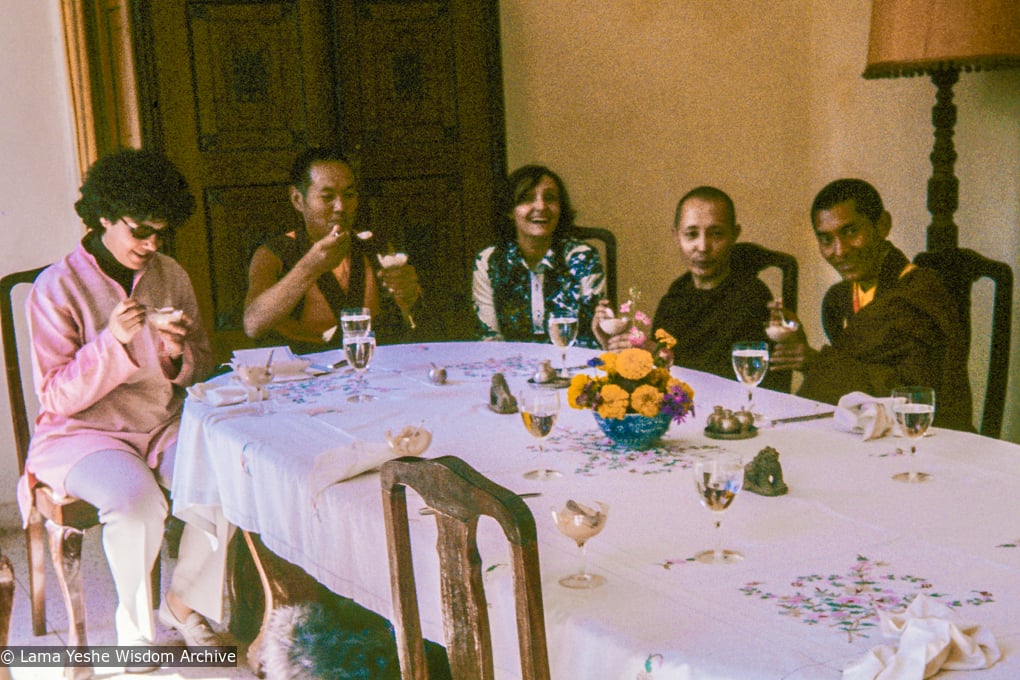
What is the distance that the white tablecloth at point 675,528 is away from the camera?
110 cm

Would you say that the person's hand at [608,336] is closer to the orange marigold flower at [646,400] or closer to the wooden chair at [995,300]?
the orange marigold flower at [646,400]

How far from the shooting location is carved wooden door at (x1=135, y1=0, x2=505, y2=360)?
3.37 m

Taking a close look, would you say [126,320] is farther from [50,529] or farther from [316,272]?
[316,272]

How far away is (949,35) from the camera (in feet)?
10.4

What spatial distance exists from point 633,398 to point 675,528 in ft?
1.25

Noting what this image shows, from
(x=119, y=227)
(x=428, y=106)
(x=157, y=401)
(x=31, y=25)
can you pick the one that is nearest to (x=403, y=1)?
(x=428, y=106)

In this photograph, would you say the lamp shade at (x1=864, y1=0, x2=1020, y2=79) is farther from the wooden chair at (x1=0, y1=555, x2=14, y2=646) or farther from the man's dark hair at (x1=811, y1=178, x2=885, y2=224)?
the wooden chair at (x1=0, y1=555, x2=14, y2=646)

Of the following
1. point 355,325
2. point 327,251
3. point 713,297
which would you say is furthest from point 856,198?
point 327,251

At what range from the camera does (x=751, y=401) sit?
205 cm

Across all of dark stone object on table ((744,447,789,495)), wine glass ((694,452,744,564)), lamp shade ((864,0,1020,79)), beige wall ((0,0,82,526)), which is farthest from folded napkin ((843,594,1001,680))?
beige wall ((0,0,82,526))

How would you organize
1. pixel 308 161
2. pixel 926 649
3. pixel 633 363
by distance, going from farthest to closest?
pixel 308 161
pixel 633 363
pixel 926 649

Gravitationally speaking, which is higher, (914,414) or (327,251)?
(327,251)

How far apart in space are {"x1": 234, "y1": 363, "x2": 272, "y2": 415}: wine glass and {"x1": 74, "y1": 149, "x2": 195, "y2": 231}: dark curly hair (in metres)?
0.53

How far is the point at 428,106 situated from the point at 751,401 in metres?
2.07
